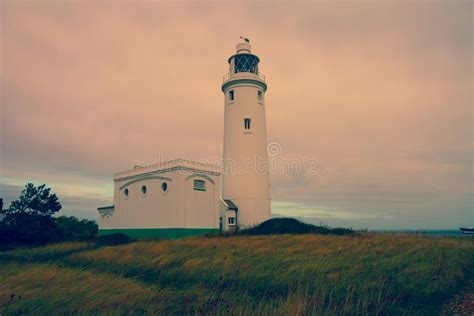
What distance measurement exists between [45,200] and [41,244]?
4.47 meters

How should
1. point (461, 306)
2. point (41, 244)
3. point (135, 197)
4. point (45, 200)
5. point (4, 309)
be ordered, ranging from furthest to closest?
point (135, 197) < point (45, 200) < point (41, 244) < point (461, 306) < point (4, 309)

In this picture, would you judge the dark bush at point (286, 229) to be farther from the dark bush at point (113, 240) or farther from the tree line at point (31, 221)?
the tree line at point (31, 221)

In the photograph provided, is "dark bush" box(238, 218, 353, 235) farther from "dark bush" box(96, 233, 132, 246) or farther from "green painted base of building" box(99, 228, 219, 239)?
"dark bush" box(96, 233, 132, 246)

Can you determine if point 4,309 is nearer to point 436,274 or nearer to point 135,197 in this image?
point 436,274

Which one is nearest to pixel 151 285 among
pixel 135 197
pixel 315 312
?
pixel 315 312

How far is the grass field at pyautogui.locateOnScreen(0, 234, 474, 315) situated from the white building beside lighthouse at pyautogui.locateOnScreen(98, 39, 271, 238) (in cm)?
1013

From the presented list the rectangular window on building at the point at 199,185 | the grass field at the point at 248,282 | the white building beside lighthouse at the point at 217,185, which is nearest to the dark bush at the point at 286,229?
the white building beside lighthouse at the point at 217,185

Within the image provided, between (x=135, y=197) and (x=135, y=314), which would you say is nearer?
(x=135, y=314)

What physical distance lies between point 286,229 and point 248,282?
53.4 feet

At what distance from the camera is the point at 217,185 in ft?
90.5

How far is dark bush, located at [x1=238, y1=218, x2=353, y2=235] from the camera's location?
23938mm

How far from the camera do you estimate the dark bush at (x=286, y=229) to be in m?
23.9

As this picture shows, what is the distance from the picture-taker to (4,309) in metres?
6.51

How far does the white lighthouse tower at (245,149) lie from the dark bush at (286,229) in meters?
1.73
